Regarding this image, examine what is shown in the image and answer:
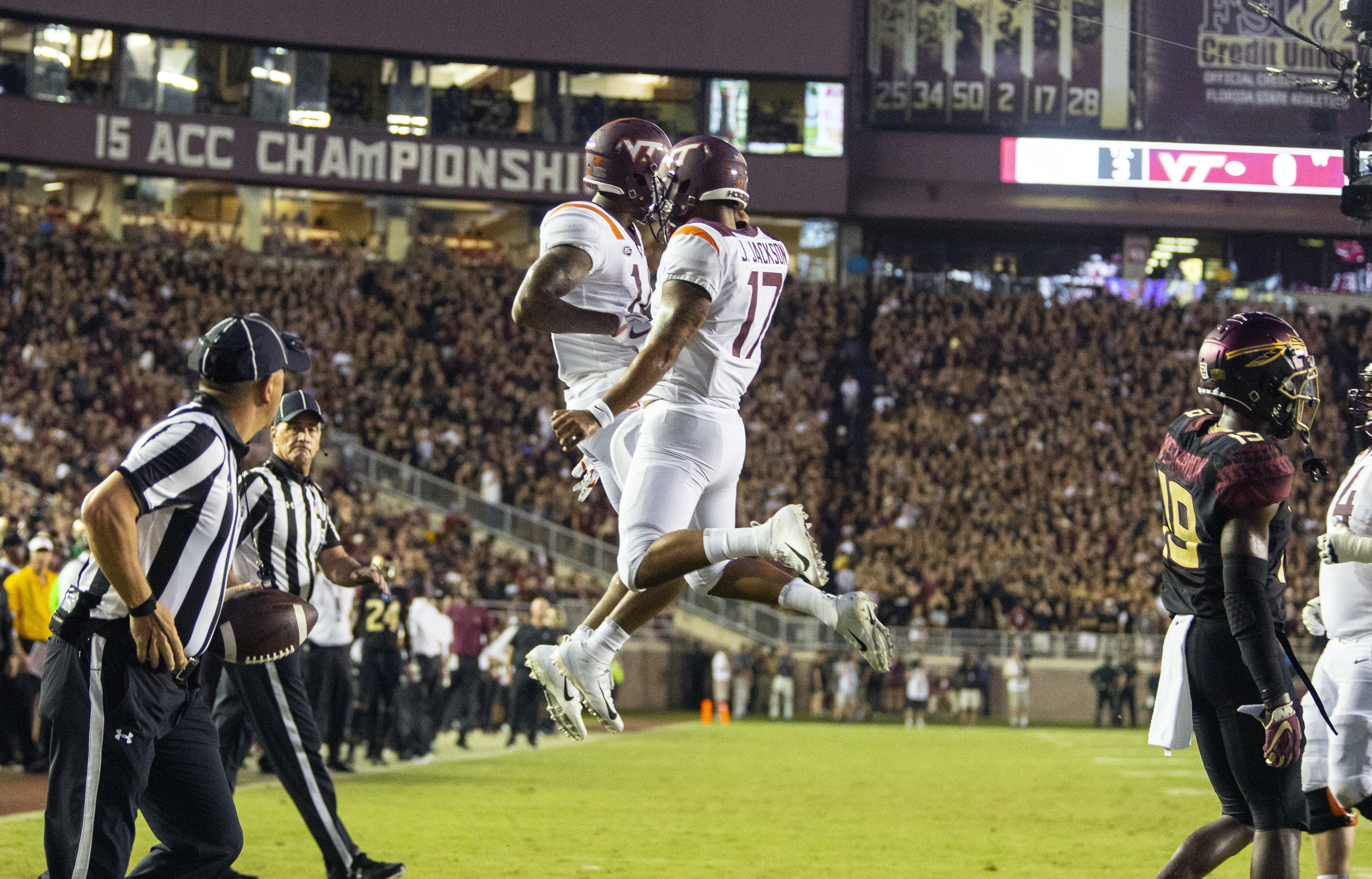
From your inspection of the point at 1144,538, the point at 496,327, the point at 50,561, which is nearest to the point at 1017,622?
the point at 1144,538

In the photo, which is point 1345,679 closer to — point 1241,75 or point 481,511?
point 481,511

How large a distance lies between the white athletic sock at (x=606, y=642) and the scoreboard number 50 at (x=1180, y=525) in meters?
2.11

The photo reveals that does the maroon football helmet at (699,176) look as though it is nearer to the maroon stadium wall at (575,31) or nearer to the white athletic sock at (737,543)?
the white athletic sock at (737,543)

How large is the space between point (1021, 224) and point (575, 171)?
1110 cm

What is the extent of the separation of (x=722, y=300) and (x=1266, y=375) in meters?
2.04

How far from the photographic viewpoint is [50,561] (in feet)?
47.6

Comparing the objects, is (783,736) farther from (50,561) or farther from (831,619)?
(831,619)

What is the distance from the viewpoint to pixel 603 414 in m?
5.73

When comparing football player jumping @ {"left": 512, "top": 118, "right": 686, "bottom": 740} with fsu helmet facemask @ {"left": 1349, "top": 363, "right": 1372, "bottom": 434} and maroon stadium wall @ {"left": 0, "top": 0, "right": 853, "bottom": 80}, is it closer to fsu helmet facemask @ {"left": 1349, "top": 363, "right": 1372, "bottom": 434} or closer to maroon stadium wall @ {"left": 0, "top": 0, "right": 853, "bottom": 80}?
fsu helmet facemask @ {"left": 1349, "top": 363, "right": 1372, "bottom": 434}

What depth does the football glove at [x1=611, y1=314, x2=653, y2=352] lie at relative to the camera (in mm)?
6637

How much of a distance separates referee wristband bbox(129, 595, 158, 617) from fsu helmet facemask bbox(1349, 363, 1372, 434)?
500 centimetres

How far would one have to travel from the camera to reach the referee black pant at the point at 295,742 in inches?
309

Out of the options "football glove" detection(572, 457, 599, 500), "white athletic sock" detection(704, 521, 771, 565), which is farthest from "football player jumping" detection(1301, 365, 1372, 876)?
"football glove" detection(572, 457, 599, 500)

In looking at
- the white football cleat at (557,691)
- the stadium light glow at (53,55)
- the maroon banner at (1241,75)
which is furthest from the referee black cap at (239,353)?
the stadium light glow at (53,55)
